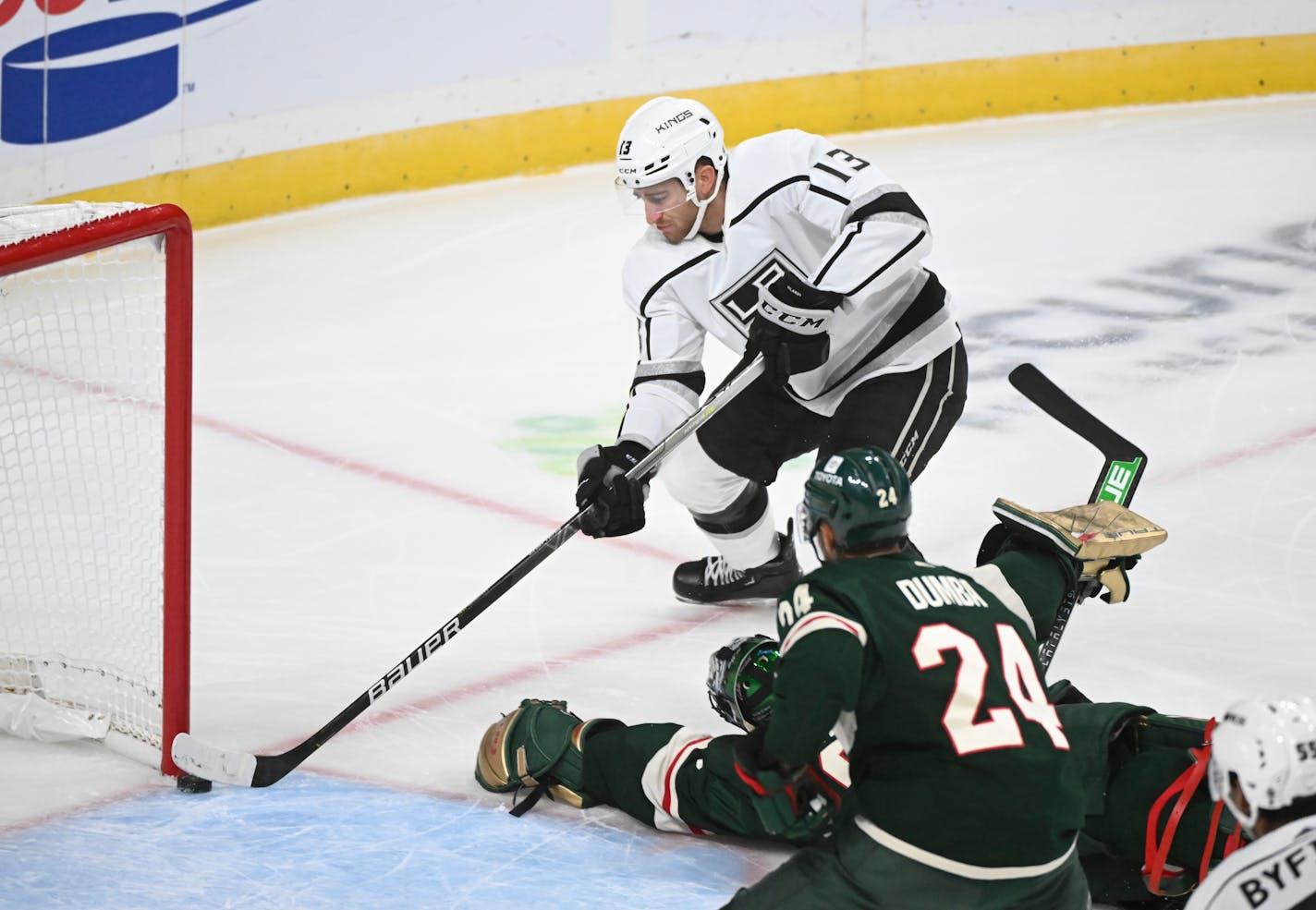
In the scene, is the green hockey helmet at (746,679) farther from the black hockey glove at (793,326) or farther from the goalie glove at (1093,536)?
the black hockey glove at (793,326)

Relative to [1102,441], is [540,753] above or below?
below

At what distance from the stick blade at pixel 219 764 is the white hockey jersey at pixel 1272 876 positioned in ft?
5.38

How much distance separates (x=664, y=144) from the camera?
9.77 feet

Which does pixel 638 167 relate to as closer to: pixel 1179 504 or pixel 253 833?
pixel 253 833

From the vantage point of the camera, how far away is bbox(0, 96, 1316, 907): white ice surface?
3.08 meters

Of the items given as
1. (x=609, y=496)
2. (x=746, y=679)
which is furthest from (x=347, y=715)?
(x=746, y=679)

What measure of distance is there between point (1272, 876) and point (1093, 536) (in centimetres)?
105

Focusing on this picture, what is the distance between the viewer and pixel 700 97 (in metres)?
6.82

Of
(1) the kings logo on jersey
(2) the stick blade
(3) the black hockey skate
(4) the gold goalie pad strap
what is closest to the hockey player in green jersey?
(4) the gold goalie pad strap

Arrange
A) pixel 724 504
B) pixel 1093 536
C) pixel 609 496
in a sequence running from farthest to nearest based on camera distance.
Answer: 1. pixel 724 504
2. pixel 609 496
3. pixel 1093 536

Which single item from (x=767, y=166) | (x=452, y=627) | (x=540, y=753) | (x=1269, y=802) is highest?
(x=767, y=166)

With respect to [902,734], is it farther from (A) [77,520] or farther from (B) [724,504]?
(A) [77,520]

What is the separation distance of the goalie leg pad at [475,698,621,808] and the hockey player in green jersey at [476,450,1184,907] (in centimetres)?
67

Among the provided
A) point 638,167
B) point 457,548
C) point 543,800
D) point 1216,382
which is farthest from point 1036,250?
point 543,800
